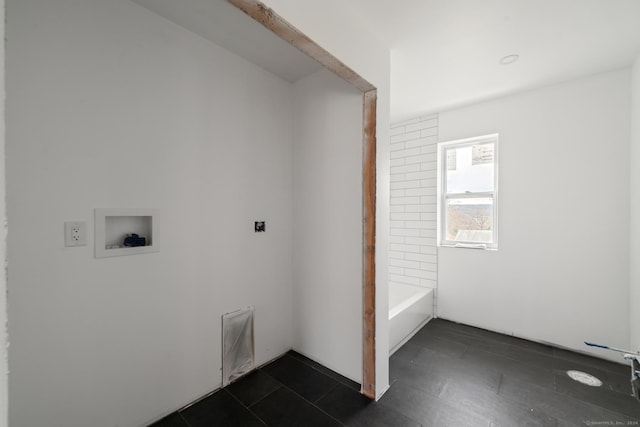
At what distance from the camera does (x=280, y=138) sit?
2486mm

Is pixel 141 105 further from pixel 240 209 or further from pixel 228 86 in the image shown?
pixel 240 209

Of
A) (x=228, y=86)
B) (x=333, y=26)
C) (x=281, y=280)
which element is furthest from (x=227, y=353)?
(x=333, y=26)

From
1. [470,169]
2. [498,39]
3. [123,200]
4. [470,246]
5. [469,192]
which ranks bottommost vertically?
[470,246]

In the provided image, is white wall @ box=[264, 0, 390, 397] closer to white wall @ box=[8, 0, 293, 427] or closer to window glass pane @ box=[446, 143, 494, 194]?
white wall @ box=[8, 0, 293, 427]

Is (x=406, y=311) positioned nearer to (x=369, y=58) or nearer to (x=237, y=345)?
(x=237, y=345)

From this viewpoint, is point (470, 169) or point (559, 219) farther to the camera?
point (470, 169)

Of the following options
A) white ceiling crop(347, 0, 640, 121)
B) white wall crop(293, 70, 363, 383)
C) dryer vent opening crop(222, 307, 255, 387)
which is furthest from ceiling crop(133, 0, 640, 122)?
dryer vent opening crop(222, 307, 255, 387)

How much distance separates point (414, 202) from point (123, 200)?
318 centimetres

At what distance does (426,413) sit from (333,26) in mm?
2524

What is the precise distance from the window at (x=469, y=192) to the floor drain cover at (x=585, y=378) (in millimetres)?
1254

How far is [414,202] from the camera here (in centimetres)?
358

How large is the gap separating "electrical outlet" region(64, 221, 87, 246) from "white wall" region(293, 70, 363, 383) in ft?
5.09

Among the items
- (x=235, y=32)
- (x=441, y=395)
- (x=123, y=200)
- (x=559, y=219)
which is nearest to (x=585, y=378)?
(x=441, y=395)

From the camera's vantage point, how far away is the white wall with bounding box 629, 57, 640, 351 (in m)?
2.12
